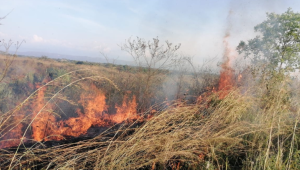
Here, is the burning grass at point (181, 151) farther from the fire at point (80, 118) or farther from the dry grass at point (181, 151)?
the fire at point (80, 118)

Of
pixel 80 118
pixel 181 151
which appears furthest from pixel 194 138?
pixel 80 118

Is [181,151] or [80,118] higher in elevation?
[181,151]

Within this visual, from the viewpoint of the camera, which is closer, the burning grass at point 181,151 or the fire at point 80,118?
the burning grass at point 181,151

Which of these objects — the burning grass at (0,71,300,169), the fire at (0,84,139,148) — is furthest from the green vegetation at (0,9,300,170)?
the fire at (0,84,139,148)

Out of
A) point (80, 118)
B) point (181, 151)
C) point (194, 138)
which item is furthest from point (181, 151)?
point (80, 118)

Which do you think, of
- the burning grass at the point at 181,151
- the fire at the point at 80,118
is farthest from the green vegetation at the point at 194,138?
the fire at the point at 80,118

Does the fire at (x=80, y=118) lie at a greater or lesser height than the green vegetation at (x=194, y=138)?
lesser

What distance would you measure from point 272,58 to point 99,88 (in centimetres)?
851

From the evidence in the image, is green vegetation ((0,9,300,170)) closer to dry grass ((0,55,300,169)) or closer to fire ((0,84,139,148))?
dry grass ((0,55,300,169))

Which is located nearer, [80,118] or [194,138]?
[194,138]

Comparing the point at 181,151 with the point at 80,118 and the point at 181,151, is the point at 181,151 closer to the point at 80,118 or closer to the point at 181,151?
the point at 181,151

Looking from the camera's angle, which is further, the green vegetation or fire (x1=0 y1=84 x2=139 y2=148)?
fire (x1=0 y1=84 x2=139 y2=148)

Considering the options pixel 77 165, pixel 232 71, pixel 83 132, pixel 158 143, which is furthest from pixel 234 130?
pixel 232 71

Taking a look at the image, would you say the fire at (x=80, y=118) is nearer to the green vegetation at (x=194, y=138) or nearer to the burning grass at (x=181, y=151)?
the green vegetation at (x=194, y=138)
